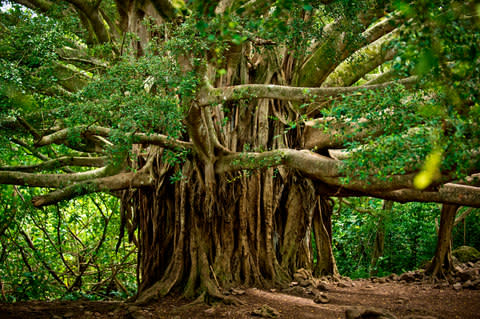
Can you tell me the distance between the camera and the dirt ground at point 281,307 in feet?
16.3

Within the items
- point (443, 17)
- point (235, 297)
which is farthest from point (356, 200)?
point (443, 17)

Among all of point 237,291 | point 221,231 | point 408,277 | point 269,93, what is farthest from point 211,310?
point 408,277

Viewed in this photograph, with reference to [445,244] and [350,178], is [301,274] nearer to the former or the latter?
[445,244]

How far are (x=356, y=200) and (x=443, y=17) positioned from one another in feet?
33.3

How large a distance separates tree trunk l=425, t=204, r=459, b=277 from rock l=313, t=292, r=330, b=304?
8.75 feet

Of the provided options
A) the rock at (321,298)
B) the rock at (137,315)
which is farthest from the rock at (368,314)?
the rock at (137,315)

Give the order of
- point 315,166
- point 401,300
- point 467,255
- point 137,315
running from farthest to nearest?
point 467,255
point 401,300
point 137,315
point 315,166

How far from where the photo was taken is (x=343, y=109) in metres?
3.74

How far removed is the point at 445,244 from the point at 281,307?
3781 millimetres

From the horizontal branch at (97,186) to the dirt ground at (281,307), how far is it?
1.32 meters

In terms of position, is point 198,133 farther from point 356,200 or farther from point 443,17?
point 356,200

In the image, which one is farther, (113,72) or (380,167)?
(113,72)

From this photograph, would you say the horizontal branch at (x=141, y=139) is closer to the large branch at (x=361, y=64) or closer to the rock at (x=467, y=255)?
the large branch at (x=361, y=64)

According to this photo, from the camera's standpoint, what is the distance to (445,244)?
24.5 ft
